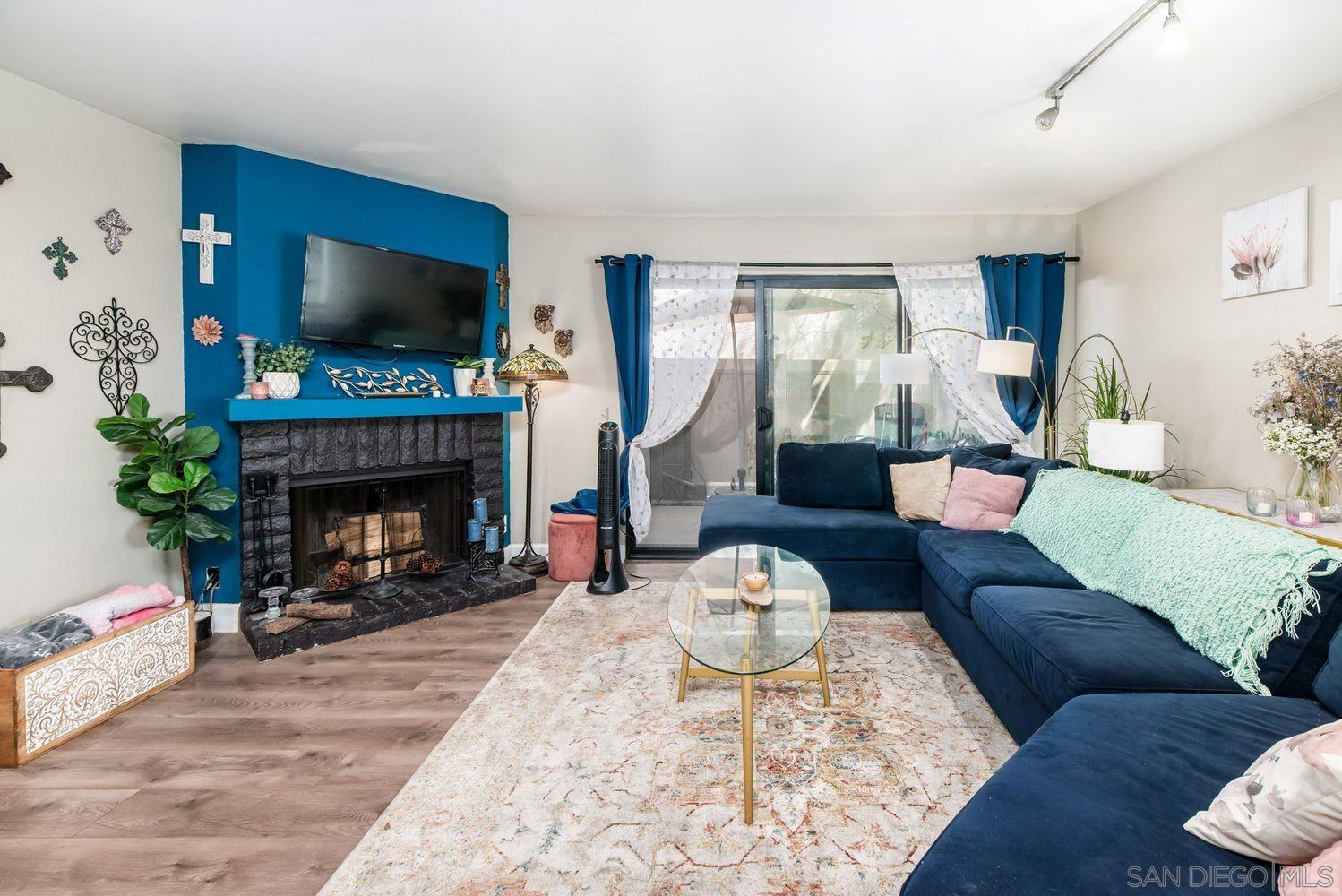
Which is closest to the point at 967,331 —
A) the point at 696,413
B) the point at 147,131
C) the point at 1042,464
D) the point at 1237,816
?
the point at 1042,464

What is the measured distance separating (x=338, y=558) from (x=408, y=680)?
1.24 meters

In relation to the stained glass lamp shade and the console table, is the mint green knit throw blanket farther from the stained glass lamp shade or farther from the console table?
the stained glass lamp shade

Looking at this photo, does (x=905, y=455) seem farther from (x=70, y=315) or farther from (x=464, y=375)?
(x=70, y=315)

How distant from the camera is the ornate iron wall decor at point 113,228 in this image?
8.99 feet

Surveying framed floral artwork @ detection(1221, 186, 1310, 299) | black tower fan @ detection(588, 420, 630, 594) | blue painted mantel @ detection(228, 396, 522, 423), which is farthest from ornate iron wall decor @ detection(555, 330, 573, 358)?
framed floral artwork @ detection(1221, 186, 1310, 299)

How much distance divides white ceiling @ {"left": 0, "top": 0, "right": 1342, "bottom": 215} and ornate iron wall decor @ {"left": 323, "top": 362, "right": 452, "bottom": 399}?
1.14m

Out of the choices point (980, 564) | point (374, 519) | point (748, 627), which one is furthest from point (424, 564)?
point (980, 564)

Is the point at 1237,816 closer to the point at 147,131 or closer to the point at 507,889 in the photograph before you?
the point at 507,889

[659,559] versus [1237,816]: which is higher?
[1237,816]

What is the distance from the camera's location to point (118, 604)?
2.49 metres

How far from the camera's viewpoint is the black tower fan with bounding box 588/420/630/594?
12.3ft

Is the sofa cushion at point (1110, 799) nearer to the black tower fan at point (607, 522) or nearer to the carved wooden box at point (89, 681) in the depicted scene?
the black tower fan at point (607, 522)

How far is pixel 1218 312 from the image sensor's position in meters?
3.22

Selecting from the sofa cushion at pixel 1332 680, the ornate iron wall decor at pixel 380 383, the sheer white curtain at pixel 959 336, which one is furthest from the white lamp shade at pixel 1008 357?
the ornate iron wall decor at pixel 380 383
